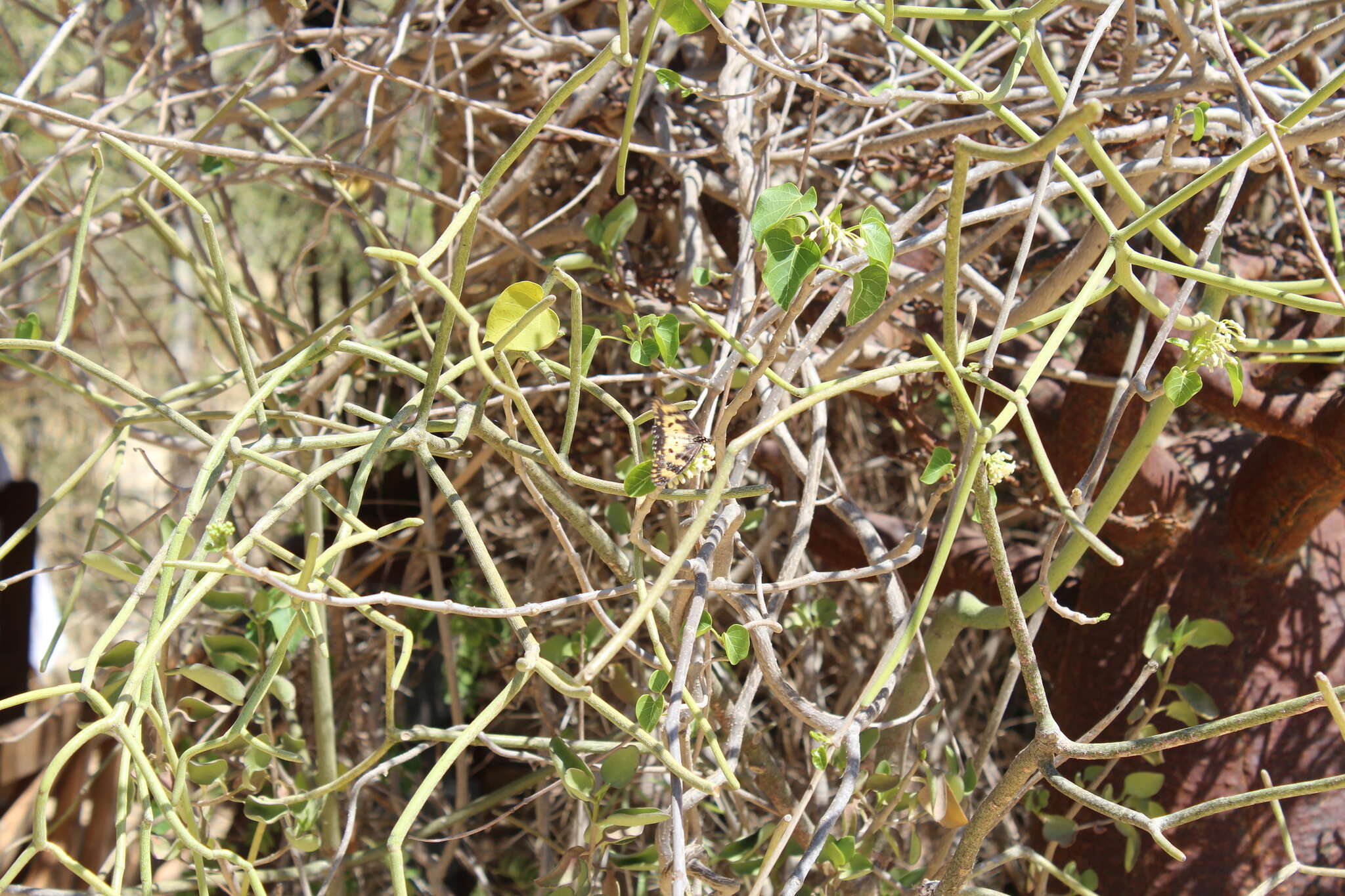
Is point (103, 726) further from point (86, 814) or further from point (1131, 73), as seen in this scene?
point (86, 814)

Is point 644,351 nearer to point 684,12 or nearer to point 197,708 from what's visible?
point 684,12

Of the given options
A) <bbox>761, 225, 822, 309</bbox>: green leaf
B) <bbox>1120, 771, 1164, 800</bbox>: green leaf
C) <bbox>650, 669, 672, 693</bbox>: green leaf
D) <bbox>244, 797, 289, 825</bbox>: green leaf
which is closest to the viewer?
<bbox>761, 225, 822, 309</bbox>: green leaf

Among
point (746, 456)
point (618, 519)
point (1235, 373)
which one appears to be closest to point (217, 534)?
point (746, 456)

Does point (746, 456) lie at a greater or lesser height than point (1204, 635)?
greater

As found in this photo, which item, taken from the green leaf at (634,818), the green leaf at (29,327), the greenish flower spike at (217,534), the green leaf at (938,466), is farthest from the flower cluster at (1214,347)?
the green leaf at (29,327)

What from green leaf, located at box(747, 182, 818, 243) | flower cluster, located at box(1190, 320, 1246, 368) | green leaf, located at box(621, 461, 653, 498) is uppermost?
green leaf, located at box(747, 182, 818, 243)

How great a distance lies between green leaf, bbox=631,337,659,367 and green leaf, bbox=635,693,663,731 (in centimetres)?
19

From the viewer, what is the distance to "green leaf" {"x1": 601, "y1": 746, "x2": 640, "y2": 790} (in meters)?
0.61

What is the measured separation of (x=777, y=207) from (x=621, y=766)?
0.36 meters

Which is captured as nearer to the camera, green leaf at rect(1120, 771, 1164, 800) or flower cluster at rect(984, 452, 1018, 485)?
flower cluster at rect(984, 452, 1018, 485)

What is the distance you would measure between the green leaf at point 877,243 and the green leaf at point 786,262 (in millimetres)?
23

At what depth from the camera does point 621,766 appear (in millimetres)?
610

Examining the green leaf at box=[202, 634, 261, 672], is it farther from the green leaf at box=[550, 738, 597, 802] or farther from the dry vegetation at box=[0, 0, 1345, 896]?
the green leaf at box=[550, 738, 597, 802]

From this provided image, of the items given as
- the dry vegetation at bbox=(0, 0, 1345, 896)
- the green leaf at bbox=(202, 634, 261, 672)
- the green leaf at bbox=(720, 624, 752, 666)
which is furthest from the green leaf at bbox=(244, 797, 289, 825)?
the green leaf at bbox=(720, 624, 752, 666)
